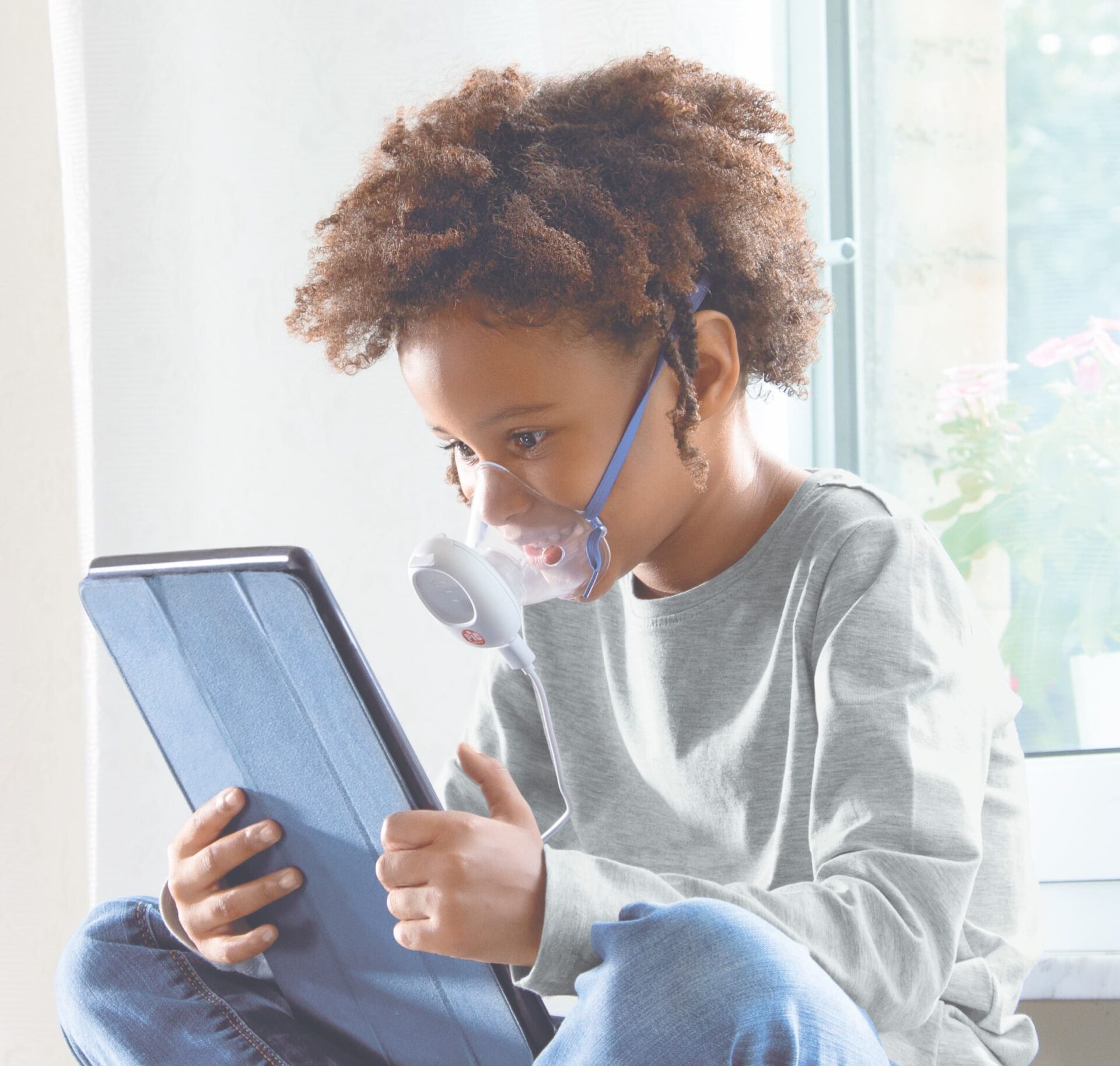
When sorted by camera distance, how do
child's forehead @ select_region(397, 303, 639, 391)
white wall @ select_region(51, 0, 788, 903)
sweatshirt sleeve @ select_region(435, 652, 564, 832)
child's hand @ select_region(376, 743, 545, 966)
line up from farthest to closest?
1. white wall @ select_region(51, 0, 788, 903)
2. sweatshirt sleeve @ select_region(435, 652, 564, 832)
3. child's forehead @ select_region(397, 303, 639, 391)
4. child's hand @ select_region(376, 743, 545, 966)

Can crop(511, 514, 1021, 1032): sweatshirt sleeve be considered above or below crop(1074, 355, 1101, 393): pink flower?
below

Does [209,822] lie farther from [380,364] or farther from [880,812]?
[380,364]

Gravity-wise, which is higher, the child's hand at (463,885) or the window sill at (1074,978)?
the child's hand at (463,885)

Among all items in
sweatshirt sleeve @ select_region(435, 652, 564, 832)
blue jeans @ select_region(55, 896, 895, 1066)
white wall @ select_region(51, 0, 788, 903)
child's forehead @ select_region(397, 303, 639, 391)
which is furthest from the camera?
white wall @ select_region(51, 0, 788, 903)

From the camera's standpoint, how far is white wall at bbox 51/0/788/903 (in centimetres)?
126

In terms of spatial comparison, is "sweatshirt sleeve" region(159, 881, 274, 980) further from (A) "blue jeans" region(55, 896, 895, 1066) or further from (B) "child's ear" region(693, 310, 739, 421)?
(B) "child's ear" region(693, 310, 739, 421)

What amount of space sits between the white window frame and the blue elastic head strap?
54cm

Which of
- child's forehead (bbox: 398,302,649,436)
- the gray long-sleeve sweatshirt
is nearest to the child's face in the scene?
child's forehead (bbox: 398,302,649,436)

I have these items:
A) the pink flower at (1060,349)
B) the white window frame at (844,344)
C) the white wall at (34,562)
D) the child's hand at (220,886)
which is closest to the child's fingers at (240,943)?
the child's hand at (220,886)

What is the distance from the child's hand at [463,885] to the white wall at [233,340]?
0.60m

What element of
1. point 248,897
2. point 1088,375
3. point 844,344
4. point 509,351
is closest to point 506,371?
point 509,351

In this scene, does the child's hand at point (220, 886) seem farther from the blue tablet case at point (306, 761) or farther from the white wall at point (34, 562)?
the white wall at point (34, 562)

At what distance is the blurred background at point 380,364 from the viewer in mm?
1271

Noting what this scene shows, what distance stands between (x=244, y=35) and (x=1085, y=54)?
0.89 m
